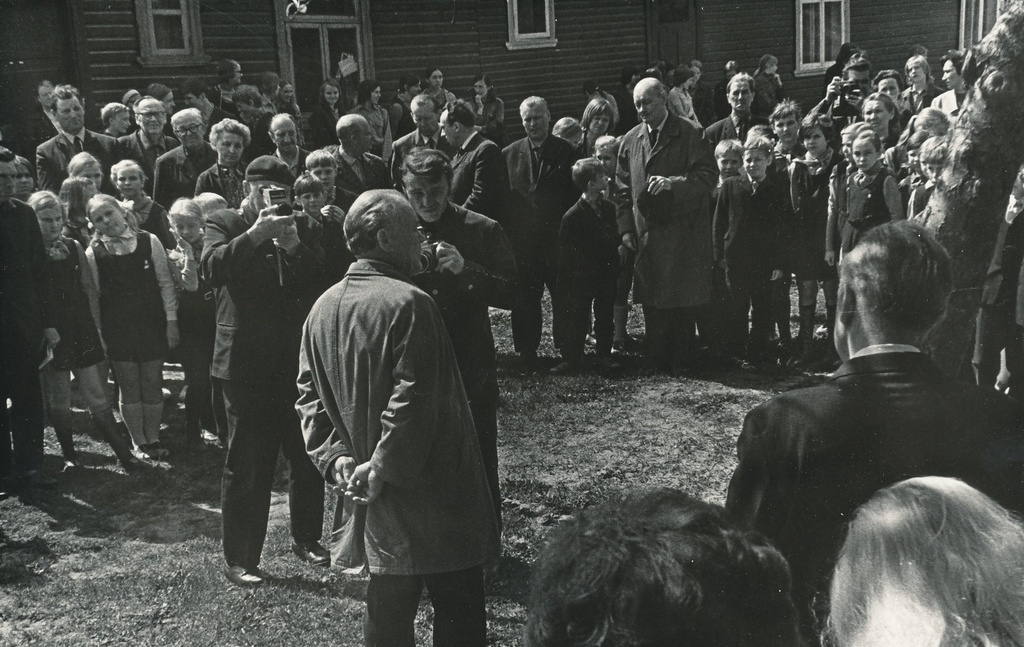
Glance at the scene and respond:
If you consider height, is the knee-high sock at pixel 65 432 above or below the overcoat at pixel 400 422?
below

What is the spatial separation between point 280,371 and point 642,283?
3505mm

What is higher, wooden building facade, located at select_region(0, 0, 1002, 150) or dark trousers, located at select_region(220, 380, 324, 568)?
wooden building facade, located at select_region(0, 0, 1002, 150)

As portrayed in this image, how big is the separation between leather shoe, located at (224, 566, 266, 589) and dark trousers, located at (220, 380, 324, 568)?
0.02m

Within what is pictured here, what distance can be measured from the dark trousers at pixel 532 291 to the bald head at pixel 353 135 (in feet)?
4.99

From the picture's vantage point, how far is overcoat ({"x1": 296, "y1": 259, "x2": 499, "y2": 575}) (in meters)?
2.97

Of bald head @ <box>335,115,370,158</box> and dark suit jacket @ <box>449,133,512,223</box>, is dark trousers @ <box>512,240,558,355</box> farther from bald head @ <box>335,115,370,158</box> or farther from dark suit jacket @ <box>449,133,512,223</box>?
bald head @ <box>335,115,370,158</box>

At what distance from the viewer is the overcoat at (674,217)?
682 cm

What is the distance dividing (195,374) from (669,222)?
3317 mm

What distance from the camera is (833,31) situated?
32.7 feet

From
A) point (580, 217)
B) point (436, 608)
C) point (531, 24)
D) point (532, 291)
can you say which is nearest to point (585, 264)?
point (580, 217)

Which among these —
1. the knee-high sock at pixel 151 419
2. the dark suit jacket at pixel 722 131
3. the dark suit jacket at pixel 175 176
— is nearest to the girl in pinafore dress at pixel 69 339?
the knee-high sock at pixel 151 419

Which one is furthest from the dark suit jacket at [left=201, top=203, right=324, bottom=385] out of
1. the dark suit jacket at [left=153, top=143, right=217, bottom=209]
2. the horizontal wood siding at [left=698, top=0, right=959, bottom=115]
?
the horizontal wood siding at [left=698, top=0, right=959, bottom=115]

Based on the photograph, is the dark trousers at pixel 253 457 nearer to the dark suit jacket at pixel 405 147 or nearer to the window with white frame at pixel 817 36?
the dark suit jacket at pixel 405 147

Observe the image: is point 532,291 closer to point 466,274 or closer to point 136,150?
point 136,150
